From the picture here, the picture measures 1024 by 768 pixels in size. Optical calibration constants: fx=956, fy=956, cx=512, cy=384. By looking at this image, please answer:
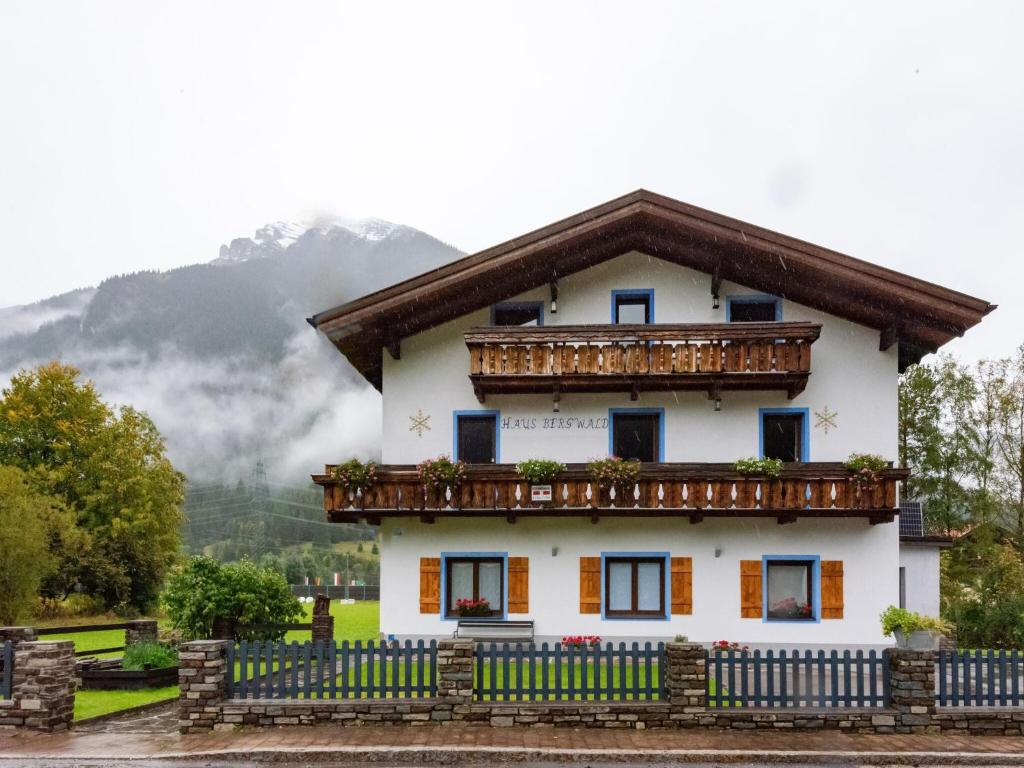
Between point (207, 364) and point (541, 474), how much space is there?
173737mm

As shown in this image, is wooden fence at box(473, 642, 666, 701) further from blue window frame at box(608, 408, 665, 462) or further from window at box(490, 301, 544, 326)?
window at box(490, 301, 544, 326)

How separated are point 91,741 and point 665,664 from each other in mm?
8143

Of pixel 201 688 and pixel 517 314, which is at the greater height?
pixel 517 314

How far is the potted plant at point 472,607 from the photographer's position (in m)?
20.8

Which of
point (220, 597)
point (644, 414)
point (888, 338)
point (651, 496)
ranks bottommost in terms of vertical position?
point (220, 597)

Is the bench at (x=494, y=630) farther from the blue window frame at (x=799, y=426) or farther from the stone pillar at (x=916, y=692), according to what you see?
the stone pillar at (x=916, y=692)

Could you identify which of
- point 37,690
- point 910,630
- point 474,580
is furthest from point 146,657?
point 910,630

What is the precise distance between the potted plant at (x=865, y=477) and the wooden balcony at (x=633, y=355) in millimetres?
2045

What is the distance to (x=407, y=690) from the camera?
13.9 metres

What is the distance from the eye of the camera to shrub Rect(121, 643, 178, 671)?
60.7 feet

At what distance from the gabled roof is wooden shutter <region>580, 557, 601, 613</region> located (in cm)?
630

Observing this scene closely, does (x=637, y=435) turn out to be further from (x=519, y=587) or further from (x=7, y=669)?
(x=7, y=669)

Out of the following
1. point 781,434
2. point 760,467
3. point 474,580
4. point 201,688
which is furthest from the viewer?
point 781,434

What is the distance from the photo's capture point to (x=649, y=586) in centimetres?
2094
